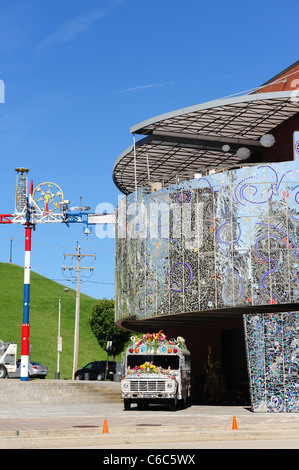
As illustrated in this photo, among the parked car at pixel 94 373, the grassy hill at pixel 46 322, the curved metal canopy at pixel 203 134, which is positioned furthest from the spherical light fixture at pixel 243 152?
the grassy hill at pixel 46 322

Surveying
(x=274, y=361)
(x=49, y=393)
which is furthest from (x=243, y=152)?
(x=49, y=393)

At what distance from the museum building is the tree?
1569 inches

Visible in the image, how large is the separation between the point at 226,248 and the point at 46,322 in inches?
3156

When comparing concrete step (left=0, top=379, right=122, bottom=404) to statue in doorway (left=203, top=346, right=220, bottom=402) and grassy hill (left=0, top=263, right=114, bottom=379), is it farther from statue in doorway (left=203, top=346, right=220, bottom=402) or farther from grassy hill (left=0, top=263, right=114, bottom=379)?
grassy hill (left=0, top=263, right=114, bottom=379)

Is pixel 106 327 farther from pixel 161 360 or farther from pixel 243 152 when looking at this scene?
pixel 161 360

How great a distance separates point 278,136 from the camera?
35.9 m

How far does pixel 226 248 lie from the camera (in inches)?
1158

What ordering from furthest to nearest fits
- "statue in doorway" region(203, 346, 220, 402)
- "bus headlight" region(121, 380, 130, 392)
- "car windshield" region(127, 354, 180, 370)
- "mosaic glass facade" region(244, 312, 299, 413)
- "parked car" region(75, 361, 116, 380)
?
"parked car" region(75, 361, 116, 380) → "statue in doorway" region(203, 346, 220, 402) → "car windshield" region(127, 354, 180, 370) → "bus headlight" region(121, 380, 130, 392) → "mosaic glass facade" region(244, 312, 299, 413)

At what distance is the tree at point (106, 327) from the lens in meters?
78.3

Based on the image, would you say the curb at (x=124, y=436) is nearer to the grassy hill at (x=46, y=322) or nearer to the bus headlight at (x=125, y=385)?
the bus headlight at (x=125, y=385)

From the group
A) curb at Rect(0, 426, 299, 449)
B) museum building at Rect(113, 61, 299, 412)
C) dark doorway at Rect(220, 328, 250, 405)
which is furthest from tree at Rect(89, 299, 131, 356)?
curb at Rect(0, 426, 299, 449)

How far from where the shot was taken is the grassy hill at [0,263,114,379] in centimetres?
9412

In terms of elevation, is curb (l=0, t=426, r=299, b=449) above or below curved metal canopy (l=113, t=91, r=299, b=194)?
below
